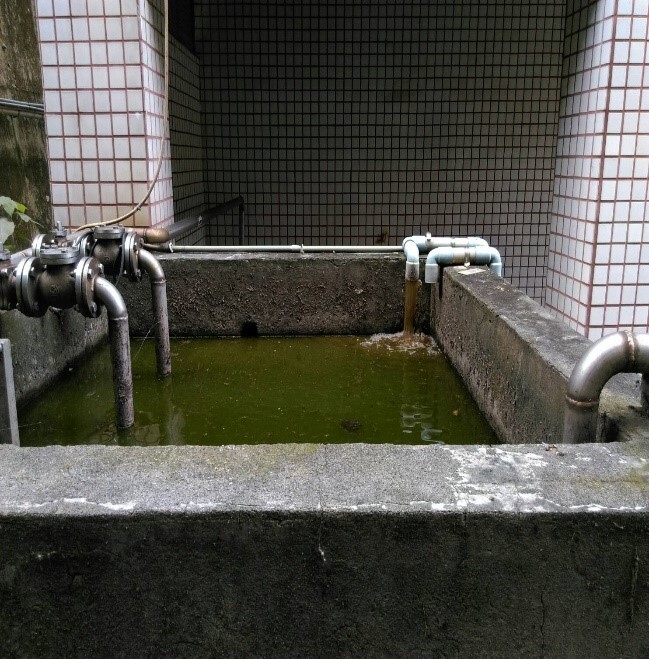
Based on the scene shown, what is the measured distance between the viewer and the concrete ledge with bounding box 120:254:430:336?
4.21 metres

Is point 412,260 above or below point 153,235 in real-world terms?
below

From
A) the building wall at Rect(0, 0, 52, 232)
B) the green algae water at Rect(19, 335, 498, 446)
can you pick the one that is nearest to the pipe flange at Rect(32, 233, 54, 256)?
the building wall at Rect(0, 0, 52, 232)

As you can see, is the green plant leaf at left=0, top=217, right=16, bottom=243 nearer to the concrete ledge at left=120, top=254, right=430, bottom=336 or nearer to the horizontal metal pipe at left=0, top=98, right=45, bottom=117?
the horizontal metal pipe at left=0, top=98, right=45, bottom=117

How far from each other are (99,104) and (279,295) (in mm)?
1625

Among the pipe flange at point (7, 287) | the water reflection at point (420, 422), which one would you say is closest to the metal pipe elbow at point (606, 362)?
the water reflection at point (420, 422)

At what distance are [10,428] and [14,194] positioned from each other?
1.79 m

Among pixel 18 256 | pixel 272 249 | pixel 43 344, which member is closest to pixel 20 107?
pixel 18 256

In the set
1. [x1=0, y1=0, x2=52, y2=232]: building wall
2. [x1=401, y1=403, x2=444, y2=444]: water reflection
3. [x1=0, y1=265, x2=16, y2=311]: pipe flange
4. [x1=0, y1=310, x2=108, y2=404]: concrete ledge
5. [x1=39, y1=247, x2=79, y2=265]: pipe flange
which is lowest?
[x1=401, y1=403, x2=444, y2=444]: water reflection

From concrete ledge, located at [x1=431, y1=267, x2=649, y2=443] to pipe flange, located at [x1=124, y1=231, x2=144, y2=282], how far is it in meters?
1.74

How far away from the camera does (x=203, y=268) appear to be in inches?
165

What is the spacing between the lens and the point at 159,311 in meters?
3.50

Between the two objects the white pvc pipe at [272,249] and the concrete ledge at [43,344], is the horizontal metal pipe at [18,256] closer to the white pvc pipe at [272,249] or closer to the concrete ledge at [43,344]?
the concrete ledge at [43,344]

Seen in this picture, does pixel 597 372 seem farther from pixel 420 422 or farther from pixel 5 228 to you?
pixel 5 228

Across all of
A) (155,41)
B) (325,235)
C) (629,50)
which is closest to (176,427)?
(155,41)
